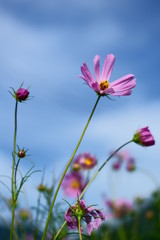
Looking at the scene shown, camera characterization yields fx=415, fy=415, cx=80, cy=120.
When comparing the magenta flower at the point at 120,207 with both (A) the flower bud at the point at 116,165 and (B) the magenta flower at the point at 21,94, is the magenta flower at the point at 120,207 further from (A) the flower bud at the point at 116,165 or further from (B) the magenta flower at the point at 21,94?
(B) the magenta flower at the point at 21,94

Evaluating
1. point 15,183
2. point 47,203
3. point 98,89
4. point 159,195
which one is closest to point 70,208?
point 15,183

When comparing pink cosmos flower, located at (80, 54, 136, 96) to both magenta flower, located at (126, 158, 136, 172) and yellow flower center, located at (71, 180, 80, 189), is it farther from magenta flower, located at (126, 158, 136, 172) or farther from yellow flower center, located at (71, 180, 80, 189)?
magenta flower, located at (126, 158, 136, 172)

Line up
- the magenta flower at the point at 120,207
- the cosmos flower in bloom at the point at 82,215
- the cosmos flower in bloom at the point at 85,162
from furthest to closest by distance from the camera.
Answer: the magenta flower at the point at 120,207 < the cosmos flower in bloom at the point at 85,162 < the cosmos flower in bloom at the point at 82,215

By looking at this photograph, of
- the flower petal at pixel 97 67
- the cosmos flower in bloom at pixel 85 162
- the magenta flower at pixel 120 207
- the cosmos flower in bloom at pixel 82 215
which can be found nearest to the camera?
the cosmos flower in bloom at pixel 82 215

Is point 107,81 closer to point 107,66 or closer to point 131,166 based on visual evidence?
point 107,66

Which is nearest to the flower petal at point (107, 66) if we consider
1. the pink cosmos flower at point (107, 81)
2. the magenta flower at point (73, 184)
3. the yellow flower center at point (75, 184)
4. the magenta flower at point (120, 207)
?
the pink cosmos flower at point (107, 81)
